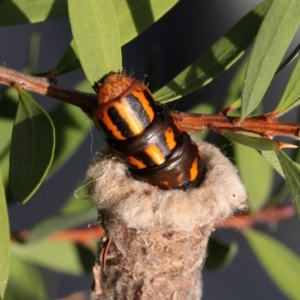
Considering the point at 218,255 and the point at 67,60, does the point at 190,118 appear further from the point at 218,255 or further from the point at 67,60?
the point at 218,255

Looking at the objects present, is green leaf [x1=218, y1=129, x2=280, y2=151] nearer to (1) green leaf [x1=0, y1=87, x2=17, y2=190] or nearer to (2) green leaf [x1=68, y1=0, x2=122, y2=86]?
(2) green leaf [x1=68, y1=0, x2=122, y2=86]

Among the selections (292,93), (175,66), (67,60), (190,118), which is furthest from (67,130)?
(175,66)

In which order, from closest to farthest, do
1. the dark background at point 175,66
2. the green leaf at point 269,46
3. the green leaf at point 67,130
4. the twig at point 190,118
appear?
the green leaf at point 269,46 → the twig at point 190,118 → the green leaf at point 67,130 → the dark background at point 175,66

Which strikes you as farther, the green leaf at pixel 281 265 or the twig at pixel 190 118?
the green leaf at pixel 281 265

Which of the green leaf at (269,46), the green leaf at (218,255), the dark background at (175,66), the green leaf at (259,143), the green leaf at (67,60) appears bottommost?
the dark background at (175,66)

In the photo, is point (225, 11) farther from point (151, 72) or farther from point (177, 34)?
point (151, 72)

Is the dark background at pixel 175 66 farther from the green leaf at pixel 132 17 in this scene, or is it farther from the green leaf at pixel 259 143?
the green leaf at pixel 259 143

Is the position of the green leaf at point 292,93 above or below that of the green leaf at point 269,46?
below

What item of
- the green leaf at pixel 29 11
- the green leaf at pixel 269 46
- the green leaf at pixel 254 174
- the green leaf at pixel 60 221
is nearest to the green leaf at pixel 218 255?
the green leaf at pixel 254 174

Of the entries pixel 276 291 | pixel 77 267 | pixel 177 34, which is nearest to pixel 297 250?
pixel 276 291
